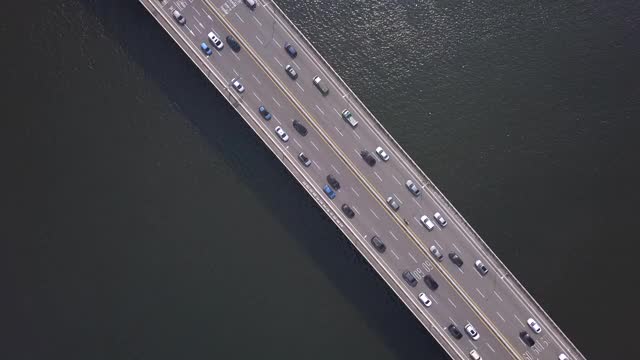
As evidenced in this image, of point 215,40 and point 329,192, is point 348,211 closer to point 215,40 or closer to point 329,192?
point 329,192

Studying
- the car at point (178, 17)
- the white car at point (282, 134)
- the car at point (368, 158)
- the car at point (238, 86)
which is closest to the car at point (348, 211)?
the car at point (368, 158)

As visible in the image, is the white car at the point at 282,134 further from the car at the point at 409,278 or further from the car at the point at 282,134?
the car at the point at 409,278

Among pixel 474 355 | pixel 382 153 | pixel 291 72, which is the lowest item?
pixel 474 355

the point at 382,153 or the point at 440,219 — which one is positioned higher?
the point at 382,153

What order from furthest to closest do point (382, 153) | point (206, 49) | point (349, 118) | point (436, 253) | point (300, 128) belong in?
point (206, 49) < point (349, 118) < point (300, 128) < point (382, 153) < point (436, 253)

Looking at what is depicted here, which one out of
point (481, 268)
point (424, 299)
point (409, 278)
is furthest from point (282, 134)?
point (481, 268)
